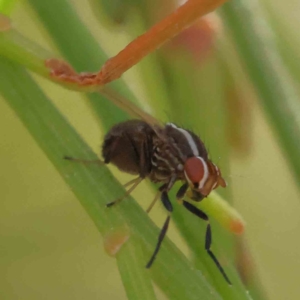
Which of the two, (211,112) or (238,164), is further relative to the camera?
(238,164)

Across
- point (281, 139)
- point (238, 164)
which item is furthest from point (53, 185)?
point (281, 139)

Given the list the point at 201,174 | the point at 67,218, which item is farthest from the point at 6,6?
the point at 67,218

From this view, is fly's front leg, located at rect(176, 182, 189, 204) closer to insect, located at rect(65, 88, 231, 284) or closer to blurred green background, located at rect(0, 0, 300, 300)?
insect, located at rect(65, 88, 231, 284)

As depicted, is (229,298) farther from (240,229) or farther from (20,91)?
(20,91)

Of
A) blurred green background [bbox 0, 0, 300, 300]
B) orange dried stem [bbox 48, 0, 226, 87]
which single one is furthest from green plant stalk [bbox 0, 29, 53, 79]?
blurred green background [bbox 0, 0, 300, 300]

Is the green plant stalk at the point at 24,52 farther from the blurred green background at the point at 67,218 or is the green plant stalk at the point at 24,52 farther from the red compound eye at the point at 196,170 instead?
the blurred green background at the point at 67,218

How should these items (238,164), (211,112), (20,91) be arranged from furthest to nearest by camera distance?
(238,164), (211,112), (20,91)
